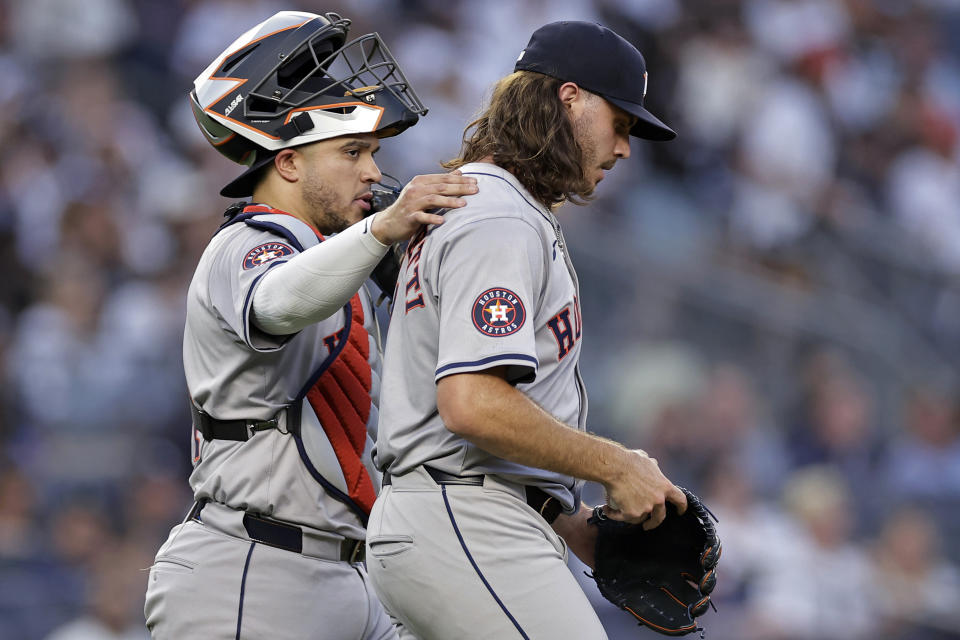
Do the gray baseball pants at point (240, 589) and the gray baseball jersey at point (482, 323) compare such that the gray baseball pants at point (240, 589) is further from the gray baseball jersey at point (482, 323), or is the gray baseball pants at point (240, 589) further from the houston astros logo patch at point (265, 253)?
the houston astros logo patch at point (265, 253)

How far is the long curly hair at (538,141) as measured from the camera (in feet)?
10.00

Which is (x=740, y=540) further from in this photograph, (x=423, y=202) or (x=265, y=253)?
(x=423, y=202)

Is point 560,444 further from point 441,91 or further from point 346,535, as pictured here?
point 441,91

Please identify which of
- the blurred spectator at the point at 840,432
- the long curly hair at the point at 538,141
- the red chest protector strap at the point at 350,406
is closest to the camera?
the long curly hair at the point at 538,141

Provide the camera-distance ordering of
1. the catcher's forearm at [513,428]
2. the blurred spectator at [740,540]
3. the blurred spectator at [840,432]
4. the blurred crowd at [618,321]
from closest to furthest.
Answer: the catcher's forearm at [513,428] → the blurred crowd at [618,321] → the blurred spectator at [740,540] → the blurred spectator at [840,432]

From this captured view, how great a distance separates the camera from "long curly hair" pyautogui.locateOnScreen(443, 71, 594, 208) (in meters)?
3.05

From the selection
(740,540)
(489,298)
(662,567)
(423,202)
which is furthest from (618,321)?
(489,298)

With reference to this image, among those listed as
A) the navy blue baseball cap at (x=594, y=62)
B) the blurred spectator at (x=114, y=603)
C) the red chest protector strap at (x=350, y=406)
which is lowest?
the blurred spectator at (x=114, y=603)

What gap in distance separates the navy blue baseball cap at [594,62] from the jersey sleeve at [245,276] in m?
0.80

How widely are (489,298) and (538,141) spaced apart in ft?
1.66

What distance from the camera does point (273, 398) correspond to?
3.39 m

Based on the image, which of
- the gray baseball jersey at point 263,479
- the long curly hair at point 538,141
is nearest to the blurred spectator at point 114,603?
the gray baseball jersey at point 263,479

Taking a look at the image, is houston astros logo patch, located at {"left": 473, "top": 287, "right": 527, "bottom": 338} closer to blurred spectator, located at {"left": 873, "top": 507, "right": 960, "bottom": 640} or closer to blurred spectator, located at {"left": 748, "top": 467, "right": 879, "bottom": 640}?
blurred spectator, located at {"left": 748, "top": 467, "right": 879, "bottom": 640}

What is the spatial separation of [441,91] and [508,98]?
6072mm
